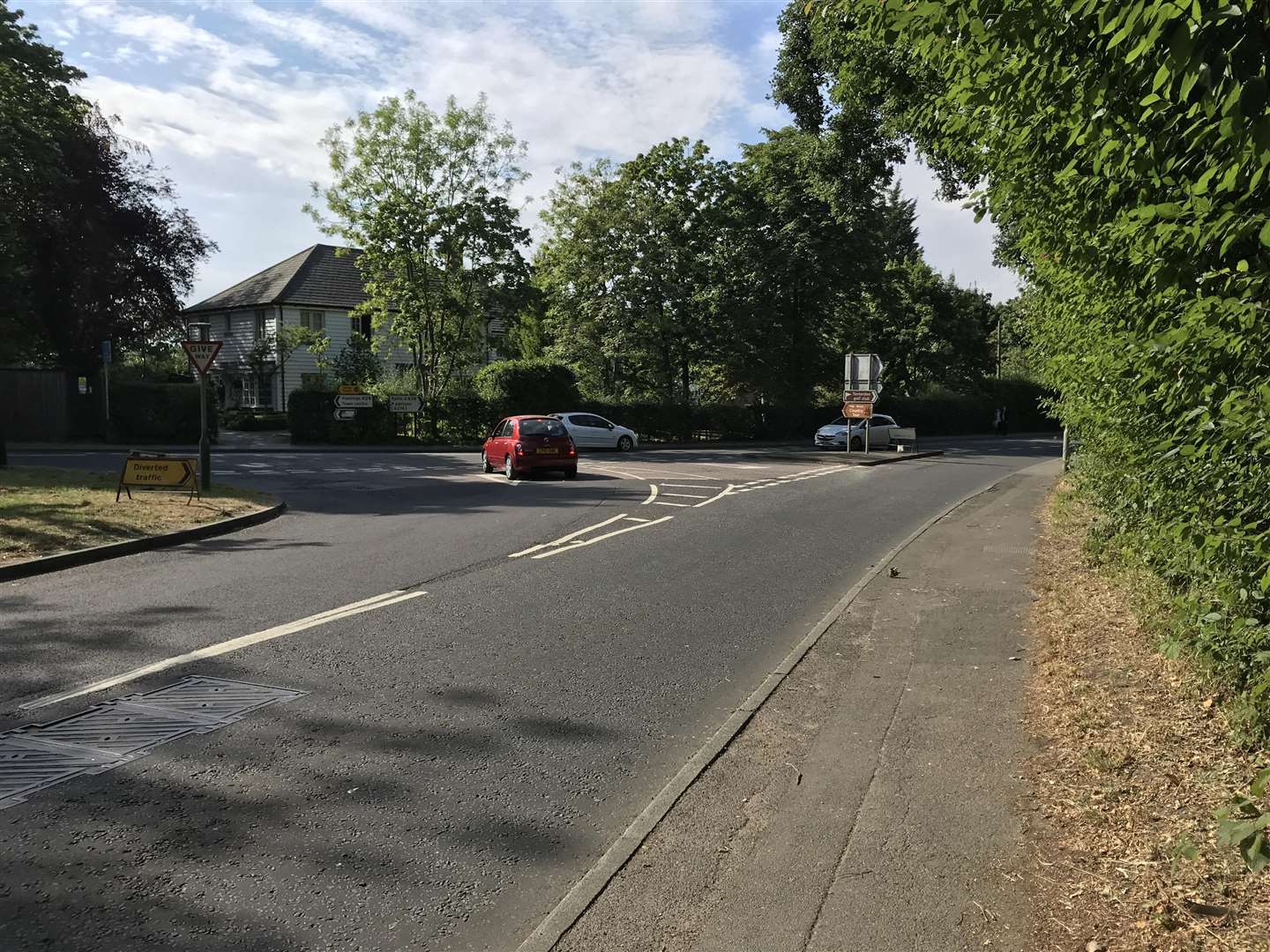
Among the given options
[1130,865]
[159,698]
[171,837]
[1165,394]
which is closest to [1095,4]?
[1165,394]

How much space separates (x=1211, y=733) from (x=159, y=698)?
5.76 m

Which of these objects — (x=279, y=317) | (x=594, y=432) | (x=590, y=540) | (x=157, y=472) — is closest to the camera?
(x=590, y=540)

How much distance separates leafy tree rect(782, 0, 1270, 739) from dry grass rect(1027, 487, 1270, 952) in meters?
0.35

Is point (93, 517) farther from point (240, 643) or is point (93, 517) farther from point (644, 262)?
point (644, 262)

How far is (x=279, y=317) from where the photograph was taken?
5303 cm

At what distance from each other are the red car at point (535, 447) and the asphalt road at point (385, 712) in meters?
8.47

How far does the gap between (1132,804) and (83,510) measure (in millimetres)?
13672

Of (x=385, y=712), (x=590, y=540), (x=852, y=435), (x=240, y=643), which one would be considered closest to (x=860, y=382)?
(x=852, y=435)

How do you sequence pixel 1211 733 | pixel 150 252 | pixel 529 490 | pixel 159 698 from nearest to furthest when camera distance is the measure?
pixel 1211 733 < pixel 159 698 < pixel 529 490 < pixel 150 252

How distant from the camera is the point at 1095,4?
3029 millimetres

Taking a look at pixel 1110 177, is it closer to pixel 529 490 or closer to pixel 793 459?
pixel 529 490

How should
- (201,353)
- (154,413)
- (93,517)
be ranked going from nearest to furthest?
(93,517), (201,353), (154,413)

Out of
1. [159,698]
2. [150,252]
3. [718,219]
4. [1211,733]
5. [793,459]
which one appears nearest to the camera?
[1211,733]

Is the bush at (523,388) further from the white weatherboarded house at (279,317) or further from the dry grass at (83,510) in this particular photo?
the dry grass at (83,510)
